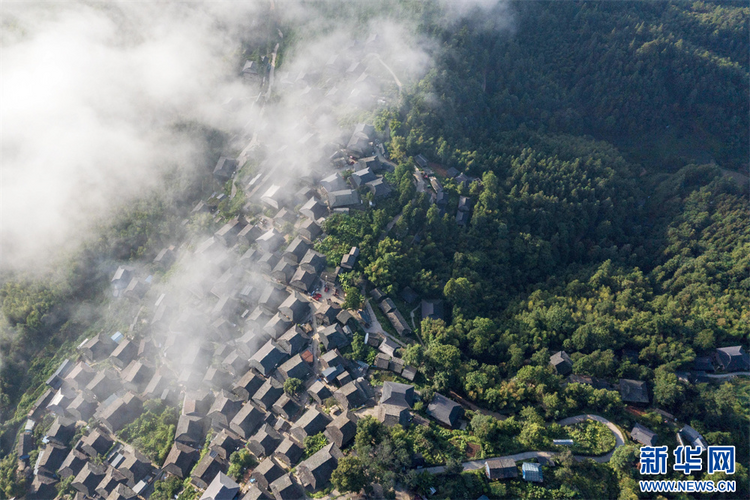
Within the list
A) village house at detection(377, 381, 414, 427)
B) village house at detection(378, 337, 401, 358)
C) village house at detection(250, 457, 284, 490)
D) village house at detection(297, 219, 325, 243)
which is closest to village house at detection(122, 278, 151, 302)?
village house at detection(297, 219, 325, 243)

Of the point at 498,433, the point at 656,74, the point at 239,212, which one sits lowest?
the point at 498,433

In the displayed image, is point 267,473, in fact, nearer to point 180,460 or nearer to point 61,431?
point 180,460

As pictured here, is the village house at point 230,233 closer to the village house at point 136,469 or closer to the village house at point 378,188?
the village house at point 378,188

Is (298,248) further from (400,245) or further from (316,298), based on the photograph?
(400,245)

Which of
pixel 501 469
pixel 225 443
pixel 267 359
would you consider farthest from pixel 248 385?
pixel 501 469

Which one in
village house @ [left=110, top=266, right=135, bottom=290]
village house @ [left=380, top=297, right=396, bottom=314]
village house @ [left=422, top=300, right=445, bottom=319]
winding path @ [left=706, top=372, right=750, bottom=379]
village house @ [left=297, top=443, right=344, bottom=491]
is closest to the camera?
village house @ [left=297, top=443, right=344, bottom=491]

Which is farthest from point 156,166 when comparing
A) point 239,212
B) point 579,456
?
point 579,456

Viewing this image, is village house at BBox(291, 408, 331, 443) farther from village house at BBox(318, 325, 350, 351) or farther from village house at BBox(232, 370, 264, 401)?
village house at BBox(318, 325, 350, 351)

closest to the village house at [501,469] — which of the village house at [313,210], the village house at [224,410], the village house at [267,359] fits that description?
the village house at [267,359]
